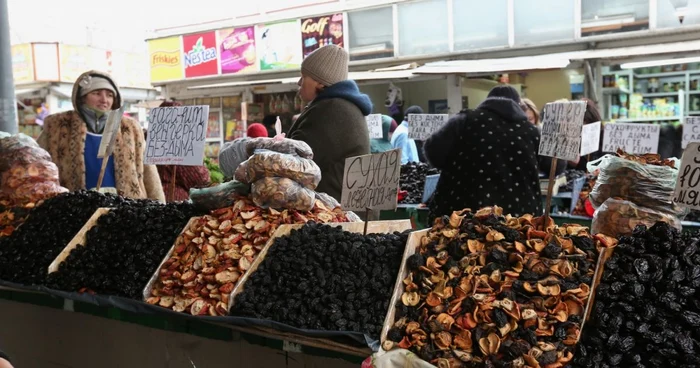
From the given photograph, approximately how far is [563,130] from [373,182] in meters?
0.96

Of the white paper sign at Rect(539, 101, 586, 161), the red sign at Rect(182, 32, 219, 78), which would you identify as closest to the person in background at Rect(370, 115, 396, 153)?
the white paper sign at Rect(539, 101, 586, 161)

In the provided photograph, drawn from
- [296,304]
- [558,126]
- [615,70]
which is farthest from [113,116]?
[615,70]

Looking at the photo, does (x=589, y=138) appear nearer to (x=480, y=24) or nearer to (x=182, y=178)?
(x=182, y=178)

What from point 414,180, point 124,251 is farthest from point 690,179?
point 414,180

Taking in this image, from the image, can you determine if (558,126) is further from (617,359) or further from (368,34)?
(368,34)

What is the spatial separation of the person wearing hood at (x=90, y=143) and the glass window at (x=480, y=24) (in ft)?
23.8

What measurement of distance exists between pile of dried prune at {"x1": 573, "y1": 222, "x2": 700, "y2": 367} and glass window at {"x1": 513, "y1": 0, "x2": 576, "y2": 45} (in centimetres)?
830

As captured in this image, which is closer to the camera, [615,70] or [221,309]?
[221,309]

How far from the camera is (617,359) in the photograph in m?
1.69

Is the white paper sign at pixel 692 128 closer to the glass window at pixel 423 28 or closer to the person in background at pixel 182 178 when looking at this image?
the person in background at pixel 182 178

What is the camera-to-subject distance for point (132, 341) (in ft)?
9.14

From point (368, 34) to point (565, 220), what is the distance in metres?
7.47

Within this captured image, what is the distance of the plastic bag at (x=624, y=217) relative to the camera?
8.89 ft

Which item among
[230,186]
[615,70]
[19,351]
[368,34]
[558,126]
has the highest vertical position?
[368,34]
